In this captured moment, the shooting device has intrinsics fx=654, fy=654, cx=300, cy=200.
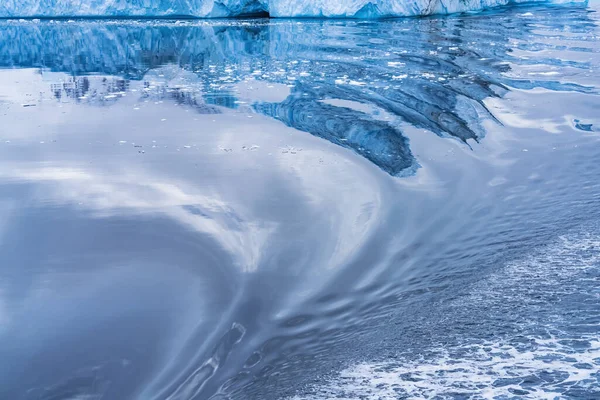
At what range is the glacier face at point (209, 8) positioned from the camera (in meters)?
19.1

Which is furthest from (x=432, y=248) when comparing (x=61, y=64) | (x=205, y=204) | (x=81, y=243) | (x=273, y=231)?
(x=61, y=64)

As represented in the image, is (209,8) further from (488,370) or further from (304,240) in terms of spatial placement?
(488,370)

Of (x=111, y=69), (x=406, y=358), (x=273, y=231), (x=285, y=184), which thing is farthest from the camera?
(x=111, y=69)

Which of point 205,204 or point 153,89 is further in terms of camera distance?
point 153,89

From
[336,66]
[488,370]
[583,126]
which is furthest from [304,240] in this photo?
[336,66]

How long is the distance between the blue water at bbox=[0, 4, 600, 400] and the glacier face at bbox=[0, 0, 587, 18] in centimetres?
1091

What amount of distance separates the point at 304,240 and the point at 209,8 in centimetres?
1770

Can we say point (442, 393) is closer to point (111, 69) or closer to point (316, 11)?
point (111, 69)

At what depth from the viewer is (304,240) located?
407 centimetres

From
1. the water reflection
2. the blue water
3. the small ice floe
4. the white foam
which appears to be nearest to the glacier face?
the water reflection

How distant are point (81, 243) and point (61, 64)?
863 centimetres

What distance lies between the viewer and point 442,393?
99.8 inches

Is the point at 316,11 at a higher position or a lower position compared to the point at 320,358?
higher

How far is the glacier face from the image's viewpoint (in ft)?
62.5
